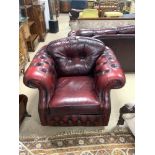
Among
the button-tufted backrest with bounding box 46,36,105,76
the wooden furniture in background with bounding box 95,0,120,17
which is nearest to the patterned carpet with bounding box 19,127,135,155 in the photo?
the button-tufted backrest with bounding box 46,36,105,76

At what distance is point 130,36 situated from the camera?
2.87m

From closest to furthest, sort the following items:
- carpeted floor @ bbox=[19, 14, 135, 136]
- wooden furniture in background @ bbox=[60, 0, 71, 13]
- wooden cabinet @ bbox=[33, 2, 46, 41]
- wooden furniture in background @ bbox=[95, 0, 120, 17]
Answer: carpeted floor @ bbox=[19, 14, 135, 136], wooden cabinet @ bbox=[33, 2, 46, 41], wooden furniture in background @ bbox=[95, 0, 120, 17], wooden furniture in background @ bbox=[60, 0, 71, 13]

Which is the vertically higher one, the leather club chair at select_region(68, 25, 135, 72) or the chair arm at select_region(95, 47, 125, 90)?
the leather club chair at select_region(68, 25, 135, 72)

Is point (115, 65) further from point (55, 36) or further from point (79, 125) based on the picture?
point (55, 36)

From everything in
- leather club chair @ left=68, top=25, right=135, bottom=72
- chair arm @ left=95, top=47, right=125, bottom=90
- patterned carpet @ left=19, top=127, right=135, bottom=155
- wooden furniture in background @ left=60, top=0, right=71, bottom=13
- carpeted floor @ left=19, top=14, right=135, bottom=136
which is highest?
wooden furniture in background @ left=60, top=0, right=71, bottom=13

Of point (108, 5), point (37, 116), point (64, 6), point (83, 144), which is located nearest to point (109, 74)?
point (83, 144)

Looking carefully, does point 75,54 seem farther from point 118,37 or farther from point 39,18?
point 39,18

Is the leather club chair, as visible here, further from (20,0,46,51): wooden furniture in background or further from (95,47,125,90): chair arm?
(20,0,46,51): wooden furniture in background

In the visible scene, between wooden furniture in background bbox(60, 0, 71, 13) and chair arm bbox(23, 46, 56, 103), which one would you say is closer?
chair arm bbox(23, 46, 56, 103)

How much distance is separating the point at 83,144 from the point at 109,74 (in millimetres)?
716

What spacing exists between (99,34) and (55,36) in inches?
121

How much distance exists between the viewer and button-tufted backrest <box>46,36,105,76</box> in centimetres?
238

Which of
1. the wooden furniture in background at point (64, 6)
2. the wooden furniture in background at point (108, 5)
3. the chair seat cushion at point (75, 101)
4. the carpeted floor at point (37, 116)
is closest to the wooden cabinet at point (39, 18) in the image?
the wooden furniture in background at point (108, 5)

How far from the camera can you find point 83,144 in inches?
79.0
